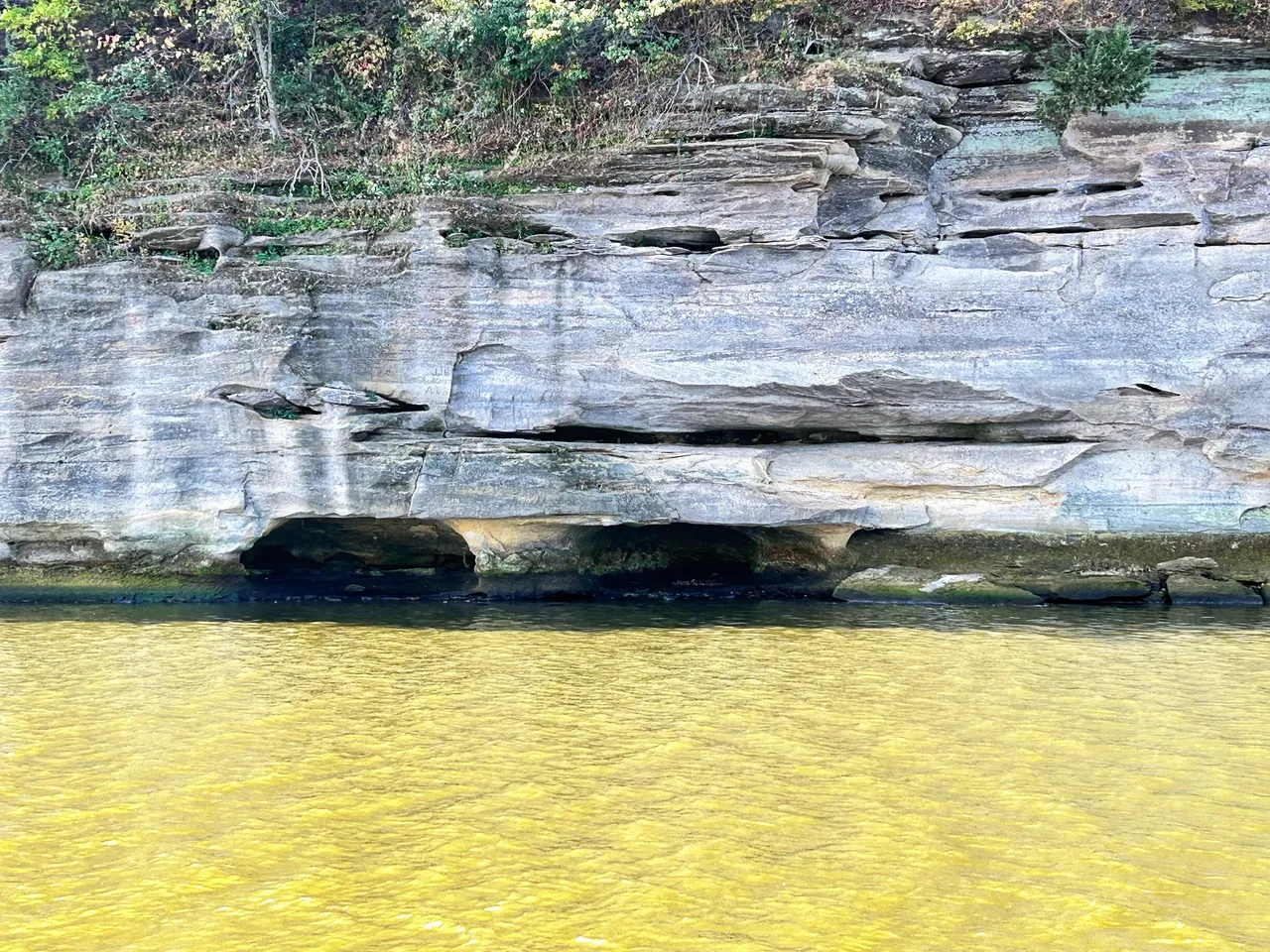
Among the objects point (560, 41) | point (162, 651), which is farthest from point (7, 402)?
point (560, 41)

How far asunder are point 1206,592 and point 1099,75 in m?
6.20

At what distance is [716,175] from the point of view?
41.9 feet

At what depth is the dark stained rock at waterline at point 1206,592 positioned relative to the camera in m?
12.7

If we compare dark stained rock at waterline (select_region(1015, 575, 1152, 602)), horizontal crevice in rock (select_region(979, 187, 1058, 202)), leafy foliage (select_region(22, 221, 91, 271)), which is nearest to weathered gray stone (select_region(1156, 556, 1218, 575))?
dark stained rock at waterline (select_region(1015, 575, 1152, 602))

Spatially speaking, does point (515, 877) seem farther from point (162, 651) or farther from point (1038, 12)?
point (1038, 12)

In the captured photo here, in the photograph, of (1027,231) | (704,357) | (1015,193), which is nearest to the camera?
(704,357)

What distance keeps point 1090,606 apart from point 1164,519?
133 centimetres

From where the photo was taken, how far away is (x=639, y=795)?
6.08m

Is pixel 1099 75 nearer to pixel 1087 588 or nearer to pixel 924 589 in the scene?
pixel 1087 588

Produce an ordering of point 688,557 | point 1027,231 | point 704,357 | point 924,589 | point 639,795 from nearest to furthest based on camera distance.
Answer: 1. point 639,795
2. point 704,357
3. point 1027,231
4. point 924,589
5. point 688,557

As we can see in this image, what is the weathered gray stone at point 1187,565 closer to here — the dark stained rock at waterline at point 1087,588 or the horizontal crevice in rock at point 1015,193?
the dark stained rock at waterline at point 1087,588

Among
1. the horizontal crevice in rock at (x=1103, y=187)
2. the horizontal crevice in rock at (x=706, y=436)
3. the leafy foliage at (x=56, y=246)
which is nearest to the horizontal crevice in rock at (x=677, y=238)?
the horizontal crevice in rock at (x=706, y=436)

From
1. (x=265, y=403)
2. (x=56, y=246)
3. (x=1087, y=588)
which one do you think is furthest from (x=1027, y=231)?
(x=56, y=246)

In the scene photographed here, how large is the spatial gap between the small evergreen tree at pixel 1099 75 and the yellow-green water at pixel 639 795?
6.57 meters
